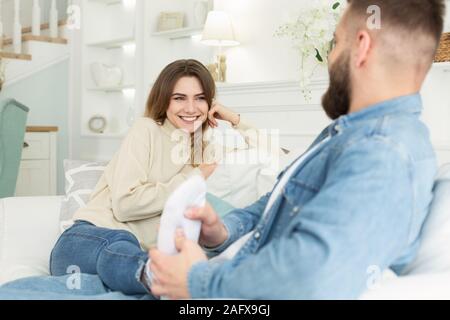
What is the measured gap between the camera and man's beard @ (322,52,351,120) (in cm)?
111

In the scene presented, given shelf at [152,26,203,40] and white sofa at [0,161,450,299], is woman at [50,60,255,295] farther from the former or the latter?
shelf at [152,26,203,40]

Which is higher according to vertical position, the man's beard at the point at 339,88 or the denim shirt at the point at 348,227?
the man's beard at the point at 339,88

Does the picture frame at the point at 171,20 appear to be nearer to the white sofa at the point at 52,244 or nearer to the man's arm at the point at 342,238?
the white sofa at the point at 52,244

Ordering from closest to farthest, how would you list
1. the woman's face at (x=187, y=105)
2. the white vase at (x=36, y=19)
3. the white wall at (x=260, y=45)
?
1. the woman's face at (x=187, y=105)
2. the white wall at (x=260, y=45)
3. the white vase at (x=36, y=19)

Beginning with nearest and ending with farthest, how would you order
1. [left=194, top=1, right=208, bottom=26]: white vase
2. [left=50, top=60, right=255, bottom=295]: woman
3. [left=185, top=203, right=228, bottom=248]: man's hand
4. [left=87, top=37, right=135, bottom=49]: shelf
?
[left=185, top=203, right=228, bottom=248]: man's hand → [left=50, top=60, right=255, bottom=295]: woman → [left=194, top=1, right=208, bottom=26]: white vase → [left=87, top=37, right=135, bottom=49]: shelf

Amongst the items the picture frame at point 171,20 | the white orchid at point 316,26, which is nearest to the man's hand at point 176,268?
the white orchid at point 316,26

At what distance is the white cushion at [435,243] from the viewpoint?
1.11 metres

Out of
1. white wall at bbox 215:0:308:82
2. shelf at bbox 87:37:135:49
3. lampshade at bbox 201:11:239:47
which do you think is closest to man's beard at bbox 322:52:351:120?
white wall at bbox 215:0:308:82

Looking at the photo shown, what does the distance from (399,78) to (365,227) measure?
0.33 m

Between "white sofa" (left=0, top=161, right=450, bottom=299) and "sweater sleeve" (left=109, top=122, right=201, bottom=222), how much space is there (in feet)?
1.04

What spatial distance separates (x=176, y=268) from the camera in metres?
1.00

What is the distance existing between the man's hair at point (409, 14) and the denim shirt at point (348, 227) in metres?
0.16

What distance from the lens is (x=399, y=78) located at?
1.07 metres

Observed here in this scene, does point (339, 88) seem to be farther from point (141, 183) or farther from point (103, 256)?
point (141, 183)
